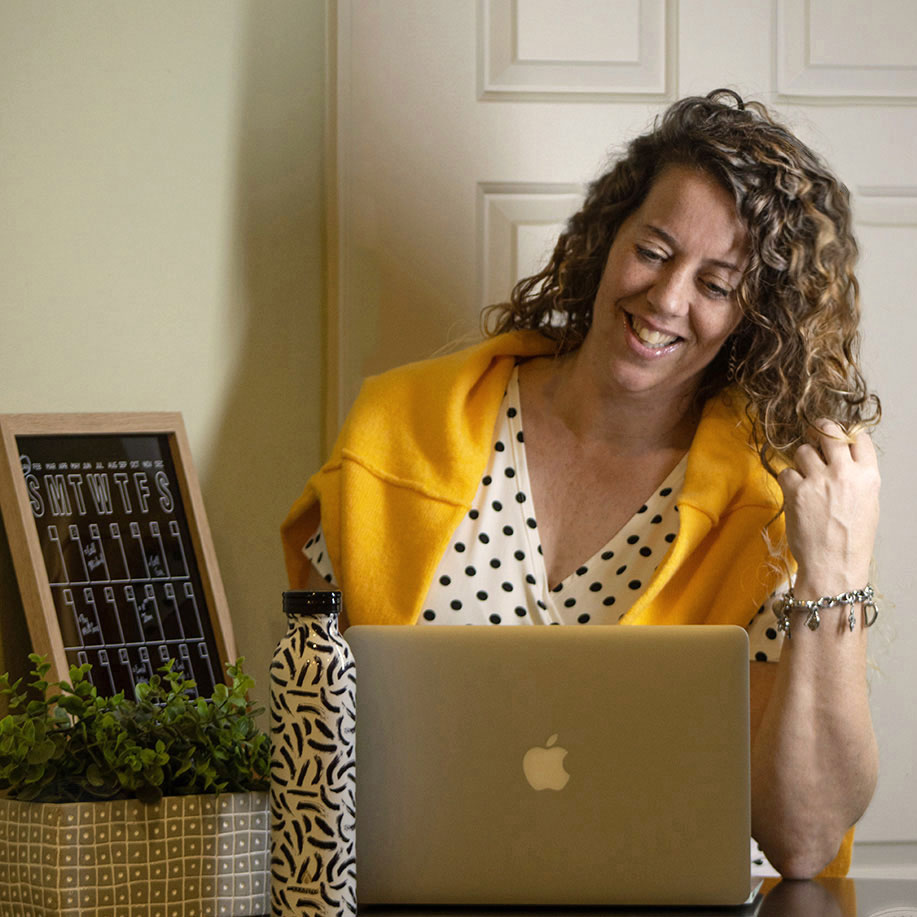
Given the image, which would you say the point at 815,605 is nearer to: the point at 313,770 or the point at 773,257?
the point at 773,257

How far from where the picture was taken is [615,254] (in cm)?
171

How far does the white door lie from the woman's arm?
500 millimetres

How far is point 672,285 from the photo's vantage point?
1615 millimetres

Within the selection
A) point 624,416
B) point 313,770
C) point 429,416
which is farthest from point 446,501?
point 313,770

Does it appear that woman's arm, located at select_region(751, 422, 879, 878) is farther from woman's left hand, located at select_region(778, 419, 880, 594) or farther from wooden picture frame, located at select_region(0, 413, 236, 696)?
wooden picture frame, located at select_region(0, 413, 236, 696)

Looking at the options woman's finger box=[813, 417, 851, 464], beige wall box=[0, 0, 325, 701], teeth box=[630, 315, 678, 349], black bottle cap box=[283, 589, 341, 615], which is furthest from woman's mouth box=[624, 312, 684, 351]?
black bottle cap box=[283, 589, 341, 615]

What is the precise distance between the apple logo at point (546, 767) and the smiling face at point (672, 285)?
2.55 feet

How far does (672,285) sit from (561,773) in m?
0.81

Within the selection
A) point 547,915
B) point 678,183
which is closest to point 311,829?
point 547,915

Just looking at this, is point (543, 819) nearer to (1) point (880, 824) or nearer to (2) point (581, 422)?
(2) point (581, 422)

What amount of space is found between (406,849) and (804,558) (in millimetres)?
689

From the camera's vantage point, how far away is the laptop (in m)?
1.00

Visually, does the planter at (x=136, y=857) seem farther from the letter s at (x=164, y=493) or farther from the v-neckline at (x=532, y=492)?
the letter s at (x=164, y=493)

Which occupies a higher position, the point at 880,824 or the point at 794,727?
the point at 794,727
